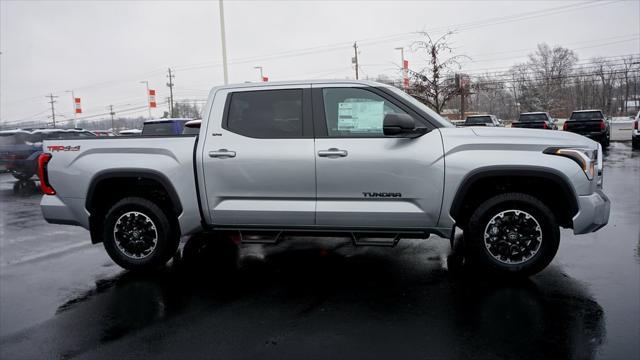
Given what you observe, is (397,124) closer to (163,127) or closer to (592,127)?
(163,127)

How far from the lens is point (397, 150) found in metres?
4.50

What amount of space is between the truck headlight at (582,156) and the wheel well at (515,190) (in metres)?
0.26

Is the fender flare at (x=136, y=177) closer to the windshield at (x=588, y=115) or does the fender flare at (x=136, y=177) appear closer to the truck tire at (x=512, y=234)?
the truck tire at (x=512, y=234)

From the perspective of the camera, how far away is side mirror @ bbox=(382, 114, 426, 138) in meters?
4.35

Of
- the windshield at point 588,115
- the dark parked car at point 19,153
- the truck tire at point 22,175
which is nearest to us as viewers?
the dark parked car at point 19,153

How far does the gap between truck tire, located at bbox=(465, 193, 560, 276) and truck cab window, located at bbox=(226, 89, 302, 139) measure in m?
2.05

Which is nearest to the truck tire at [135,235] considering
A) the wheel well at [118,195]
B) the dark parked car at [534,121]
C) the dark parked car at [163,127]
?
the wheel well at [118,195]

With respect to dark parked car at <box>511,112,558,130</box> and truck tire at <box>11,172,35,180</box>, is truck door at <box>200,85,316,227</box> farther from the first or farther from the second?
dark parked car at <box>511,112,558,130</box>

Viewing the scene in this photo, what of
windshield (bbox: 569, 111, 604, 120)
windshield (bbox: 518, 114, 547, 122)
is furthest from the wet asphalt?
windshield (bbox: 518, 114, 547, 122)

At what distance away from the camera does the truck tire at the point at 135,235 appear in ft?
16.7

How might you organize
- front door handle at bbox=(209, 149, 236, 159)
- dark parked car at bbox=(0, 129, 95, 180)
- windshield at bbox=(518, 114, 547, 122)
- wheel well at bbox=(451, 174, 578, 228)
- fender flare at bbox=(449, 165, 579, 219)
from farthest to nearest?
windshield at bbox=(518, 114, 547, 122) → dark parked car at bbox=(0, 129, 95, 180) → front door handle at bbox=(209, 149, 236, 159) → wheel well at bbox=(451, 174, 578, 228) → fender flare at bbox=(449, 165, 579, 219)

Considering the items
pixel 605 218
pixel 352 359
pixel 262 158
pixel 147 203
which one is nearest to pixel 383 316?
pixel 352 359

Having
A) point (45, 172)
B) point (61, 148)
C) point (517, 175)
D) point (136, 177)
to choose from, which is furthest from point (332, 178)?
point (45, 172)

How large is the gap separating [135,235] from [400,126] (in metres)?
3.13
